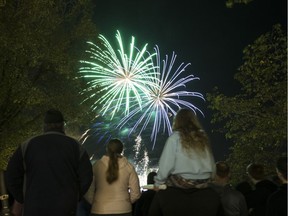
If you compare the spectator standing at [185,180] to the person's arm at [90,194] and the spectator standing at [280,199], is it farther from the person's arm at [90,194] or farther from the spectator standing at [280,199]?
the person's arm at [90,194]

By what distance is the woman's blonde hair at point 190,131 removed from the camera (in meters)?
4.88

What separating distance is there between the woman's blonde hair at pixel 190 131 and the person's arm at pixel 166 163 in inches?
5.3

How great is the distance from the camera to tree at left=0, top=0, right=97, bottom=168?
17844 mm

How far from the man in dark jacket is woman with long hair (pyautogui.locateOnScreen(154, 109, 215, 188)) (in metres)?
1.05

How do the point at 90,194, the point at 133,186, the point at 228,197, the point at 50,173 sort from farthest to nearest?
1. the point at 133,186
2. the point at 90,194
3. the point at 228,197
4. the point at 50,173

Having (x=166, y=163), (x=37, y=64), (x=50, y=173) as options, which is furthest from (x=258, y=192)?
(x=37, y=64)

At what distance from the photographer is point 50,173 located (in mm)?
5117

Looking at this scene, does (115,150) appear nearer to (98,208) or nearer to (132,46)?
(98,208)

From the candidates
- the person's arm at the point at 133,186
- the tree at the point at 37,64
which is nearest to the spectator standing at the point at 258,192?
the person's arm at the point at 133,186

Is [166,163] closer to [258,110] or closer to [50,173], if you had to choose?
[50,173]

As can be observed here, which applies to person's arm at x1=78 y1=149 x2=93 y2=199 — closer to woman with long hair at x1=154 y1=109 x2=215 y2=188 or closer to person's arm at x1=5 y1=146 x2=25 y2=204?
person's arm at x1=5 y1=146 x2=25 y2=204

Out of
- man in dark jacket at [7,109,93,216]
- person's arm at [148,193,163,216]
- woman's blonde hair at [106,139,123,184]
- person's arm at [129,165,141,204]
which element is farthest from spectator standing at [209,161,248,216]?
man in dark jacket at [7,109,93,216]

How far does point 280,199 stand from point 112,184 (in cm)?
290

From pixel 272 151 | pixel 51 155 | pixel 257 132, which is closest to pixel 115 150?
pixel 51 155
